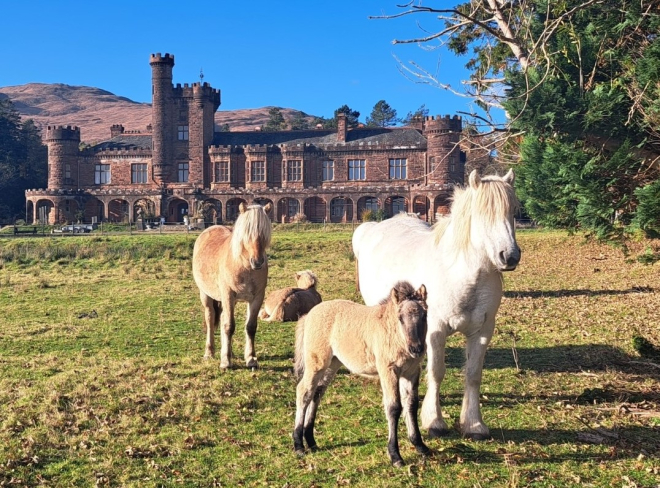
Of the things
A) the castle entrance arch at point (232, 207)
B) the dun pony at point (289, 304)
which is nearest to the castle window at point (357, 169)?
the castle entrance arch at point (232, 207)

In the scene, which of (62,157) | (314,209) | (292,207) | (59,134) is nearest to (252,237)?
(314,209)

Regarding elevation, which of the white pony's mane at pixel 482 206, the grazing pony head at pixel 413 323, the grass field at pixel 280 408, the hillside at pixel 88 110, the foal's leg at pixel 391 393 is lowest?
the grass field at pixel 280 408

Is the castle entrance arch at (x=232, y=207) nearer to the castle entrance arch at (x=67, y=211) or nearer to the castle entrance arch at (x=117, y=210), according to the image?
the castle entrance arch at (x=117, y=210)

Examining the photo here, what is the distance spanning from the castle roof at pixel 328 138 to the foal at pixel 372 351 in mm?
52563

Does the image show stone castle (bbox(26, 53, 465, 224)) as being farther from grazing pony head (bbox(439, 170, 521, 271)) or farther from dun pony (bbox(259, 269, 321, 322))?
grazing pony head (bbox(439, 170, 521, 271))

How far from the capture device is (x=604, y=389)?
706 centimetres

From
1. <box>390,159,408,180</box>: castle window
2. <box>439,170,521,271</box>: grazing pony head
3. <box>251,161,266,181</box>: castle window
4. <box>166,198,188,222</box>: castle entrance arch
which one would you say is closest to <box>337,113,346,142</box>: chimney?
<box>390,159,408,180</box>: castle window

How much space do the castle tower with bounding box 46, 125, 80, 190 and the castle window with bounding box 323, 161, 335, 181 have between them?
2519 centimetres

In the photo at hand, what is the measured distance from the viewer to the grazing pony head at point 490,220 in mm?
5016

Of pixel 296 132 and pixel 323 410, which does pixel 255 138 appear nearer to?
pixel 296 132

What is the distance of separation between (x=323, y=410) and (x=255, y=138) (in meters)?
56.6

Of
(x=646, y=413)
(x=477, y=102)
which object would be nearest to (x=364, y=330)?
(x=646, y=413)

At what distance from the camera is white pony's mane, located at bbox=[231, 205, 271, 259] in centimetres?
800

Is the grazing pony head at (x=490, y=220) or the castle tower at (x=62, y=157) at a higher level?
the castle tower at (x=62, y=157)
